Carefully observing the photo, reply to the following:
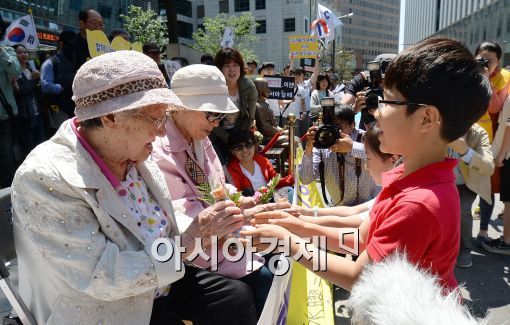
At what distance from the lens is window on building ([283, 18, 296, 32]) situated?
48.5m

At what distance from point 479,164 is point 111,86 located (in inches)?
123

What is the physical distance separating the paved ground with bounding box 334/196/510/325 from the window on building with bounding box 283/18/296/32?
158ft

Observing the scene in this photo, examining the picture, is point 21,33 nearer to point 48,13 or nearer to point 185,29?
point 48,13

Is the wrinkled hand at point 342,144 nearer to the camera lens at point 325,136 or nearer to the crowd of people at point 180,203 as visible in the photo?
the camera lens at point 325,136

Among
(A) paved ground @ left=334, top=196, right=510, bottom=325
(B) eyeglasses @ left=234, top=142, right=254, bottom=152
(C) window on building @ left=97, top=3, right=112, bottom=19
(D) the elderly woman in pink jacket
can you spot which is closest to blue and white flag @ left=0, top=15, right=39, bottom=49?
(B) eyeglasses @ left=234, top=142, right=254, bottom=152

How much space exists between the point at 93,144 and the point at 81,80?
274 millimetres

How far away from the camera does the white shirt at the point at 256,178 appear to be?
343cm

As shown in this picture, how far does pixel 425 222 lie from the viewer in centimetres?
122

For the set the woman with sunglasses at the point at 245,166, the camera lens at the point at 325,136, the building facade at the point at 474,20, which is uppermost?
the building facade at the point at 474,20

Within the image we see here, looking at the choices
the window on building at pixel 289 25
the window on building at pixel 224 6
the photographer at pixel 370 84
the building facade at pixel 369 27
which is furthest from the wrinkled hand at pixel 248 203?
the building facade at pixel 369 27

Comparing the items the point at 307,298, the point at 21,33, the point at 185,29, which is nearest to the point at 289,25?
the point at 185,29

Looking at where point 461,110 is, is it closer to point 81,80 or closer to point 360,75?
point 81,80

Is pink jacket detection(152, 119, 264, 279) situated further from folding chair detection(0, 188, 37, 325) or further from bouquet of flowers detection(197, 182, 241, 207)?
folding chair detection(0, 188, 37, 325)

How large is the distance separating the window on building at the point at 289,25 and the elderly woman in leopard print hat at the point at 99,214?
165 feet
